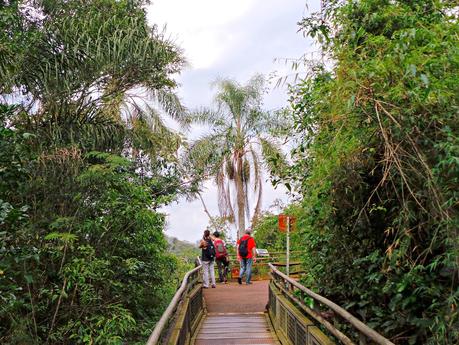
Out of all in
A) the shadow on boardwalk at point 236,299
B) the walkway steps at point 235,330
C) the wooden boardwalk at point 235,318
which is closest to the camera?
the walkway steps at point 235,330

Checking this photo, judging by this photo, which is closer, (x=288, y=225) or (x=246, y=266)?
(x=288, y=225)

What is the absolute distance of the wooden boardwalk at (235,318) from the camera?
7945mm

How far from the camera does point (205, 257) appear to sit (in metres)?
13.3

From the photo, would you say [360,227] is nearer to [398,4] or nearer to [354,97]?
[354,97]

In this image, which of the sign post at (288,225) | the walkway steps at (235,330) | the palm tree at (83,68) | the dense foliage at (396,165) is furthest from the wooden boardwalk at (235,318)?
the palm tree at (83,68)

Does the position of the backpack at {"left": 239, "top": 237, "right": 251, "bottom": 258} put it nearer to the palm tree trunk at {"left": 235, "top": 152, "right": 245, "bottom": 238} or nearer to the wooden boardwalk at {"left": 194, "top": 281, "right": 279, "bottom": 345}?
the wooden boardwalk at {"left": 194, "top": 281, "right": 279, "bottom": 345}

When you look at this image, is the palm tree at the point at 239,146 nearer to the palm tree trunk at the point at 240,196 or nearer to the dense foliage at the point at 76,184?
the palm tree trunk at the point at 240,196

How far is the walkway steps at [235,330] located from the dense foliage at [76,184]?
45.9 inches

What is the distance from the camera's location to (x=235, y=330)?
8.79 m

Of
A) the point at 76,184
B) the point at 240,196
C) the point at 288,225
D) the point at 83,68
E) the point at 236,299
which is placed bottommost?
the point at 236,299

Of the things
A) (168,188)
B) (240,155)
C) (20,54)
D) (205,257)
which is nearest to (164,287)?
(205,257)

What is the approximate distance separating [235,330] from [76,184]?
3794 millimetres

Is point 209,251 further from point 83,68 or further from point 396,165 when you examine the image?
point 396,165

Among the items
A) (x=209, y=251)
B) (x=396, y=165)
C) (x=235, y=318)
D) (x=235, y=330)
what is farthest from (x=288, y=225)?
(x=396, y=165)
